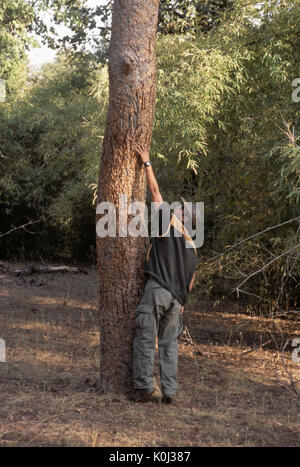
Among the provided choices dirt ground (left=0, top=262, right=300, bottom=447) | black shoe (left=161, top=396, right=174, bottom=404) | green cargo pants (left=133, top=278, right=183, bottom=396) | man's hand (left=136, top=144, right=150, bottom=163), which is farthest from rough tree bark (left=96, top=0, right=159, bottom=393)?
dirt ground (left=0, top=262, right=300, bottom=447)

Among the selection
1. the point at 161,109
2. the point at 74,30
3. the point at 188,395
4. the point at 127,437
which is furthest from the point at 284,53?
the point at 74,30

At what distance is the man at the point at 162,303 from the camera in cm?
421

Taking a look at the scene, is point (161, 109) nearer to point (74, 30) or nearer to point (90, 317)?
point (90, 317)

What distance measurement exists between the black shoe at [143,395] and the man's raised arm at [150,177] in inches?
54.5

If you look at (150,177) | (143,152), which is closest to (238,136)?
(143,152)

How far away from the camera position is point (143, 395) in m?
4.24

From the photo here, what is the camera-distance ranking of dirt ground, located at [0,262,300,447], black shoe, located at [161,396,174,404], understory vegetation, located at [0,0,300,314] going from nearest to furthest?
dirt ground, located at [0,262,300,447] < black shoe, located at [161,396,174,404] < understory vegetation, located at [0,0,300,314]

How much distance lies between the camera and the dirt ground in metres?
3.62

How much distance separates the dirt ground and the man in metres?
0.21

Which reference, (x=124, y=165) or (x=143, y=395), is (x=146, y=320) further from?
(x=124, y=165)

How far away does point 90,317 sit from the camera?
27.2 feet

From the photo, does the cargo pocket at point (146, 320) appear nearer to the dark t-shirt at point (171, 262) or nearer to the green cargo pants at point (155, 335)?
the green cargo pants at point (155, 335)

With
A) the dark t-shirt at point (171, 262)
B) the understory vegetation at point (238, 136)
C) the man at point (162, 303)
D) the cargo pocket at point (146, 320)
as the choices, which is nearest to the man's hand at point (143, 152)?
the man at point (162, 303)

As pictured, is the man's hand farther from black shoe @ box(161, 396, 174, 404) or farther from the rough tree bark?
black shoe @ box(161, 396, 174, 404)
